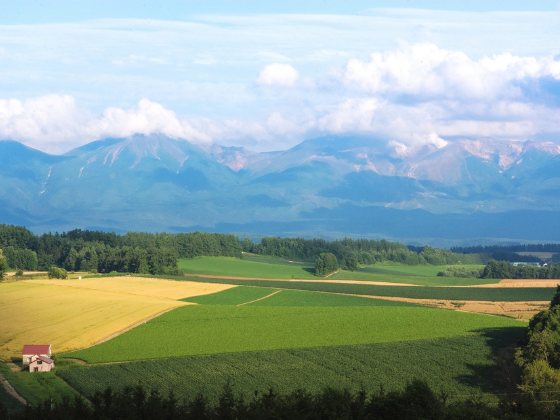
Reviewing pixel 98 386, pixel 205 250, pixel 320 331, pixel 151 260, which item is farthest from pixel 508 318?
pixel 205 250

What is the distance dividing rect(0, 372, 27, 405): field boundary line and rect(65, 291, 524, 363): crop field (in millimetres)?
5349

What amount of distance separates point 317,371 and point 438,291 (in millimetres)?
43795

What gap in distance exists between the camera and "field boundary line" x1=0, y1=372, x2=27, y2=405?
105 feet

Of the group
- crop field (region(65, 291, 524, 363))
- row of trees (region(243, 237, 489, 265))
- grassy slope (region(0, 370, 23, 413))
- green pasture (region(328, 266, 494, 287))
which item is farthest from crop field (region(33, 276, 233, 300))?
row of trees (region(243, 237, 489, 265))

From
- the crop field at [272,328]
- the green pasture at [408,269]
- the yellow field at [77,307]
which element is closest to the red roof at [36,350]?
the crop field at [272,328]

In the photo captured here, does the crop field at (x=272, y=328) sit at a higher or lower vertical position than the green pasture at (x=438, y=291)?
lower

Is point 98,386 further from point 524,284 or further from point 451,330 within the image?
point 524,284

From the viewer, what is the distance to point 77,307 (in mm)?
59375

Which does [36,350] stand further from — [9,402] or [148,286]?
[148,286]

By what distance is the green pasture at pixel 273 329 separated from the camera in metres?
42.5

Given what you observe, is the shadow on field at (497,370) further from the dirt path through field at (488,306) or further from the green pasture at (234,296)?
the green pasture at (234,296)

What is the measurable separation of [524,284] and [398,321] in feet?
142

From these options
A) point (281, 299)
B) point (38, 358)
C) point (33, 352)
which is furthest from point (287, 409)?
point (281, 299)

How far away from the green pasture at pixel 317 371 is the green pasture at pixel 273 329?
2.51m
